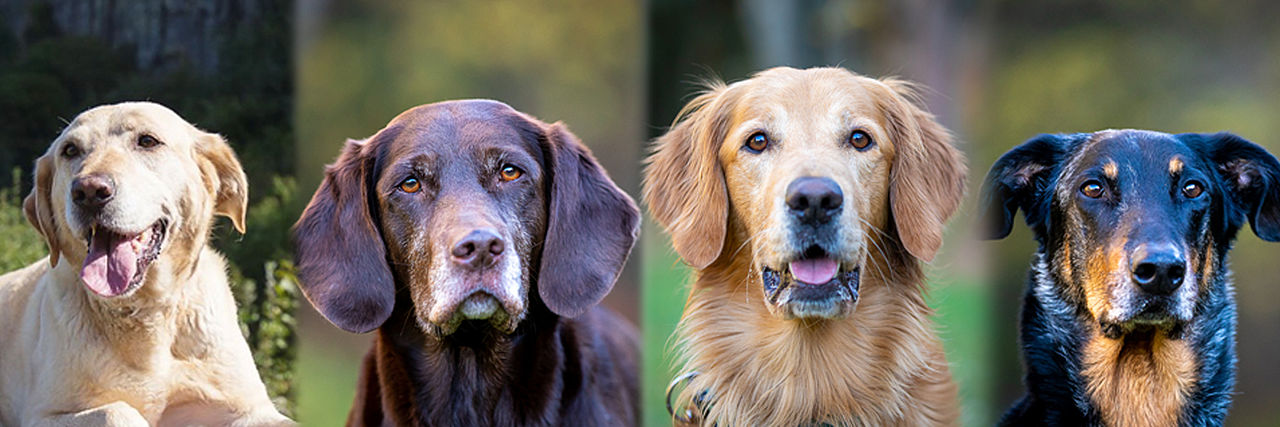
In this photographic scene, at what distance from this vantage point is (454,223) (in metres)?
3.20

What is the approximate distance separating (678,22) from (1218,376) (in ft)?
7.64

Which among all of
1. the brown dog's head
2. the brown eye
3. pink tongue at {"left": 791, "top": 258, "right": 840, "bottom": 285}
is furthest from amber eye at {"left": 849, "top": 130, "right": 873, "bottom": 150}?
the brown eye

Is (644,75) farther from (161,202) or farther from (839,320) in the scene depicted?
(161,202)

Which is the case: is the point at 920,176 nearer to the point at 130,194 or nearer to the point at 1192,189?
the point at 1192,189

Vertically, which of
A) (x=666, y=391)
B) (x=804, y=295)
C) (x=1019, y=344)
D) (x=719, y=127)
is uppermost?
(x=719, y=127)

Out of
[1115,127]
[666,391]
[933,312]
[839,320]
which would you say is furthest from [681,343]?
[1115,127]

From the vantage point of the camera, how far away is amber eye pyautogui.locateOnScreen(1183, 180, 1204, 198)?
136 inches

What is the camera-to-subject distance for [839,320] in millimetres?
3572

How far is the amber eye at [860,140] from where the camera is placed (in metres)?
3.31

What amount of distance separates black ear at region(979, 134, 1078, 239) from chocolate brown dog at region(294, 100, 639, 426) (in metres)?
1.23

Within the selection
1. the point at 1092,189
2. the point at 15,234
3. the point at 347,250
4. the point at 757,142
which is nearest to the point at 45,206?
the point at 15,234

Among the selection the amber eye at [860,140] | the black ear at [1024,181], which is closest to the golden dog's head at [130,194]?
the amber eye at [860,140]

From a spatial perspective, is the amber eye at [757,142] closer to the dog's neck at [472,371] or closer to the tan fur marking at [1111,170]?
the dog's neck at [472,371]

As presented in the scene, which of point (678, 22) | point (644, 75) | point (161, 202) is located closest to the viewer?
point (161, 202)
